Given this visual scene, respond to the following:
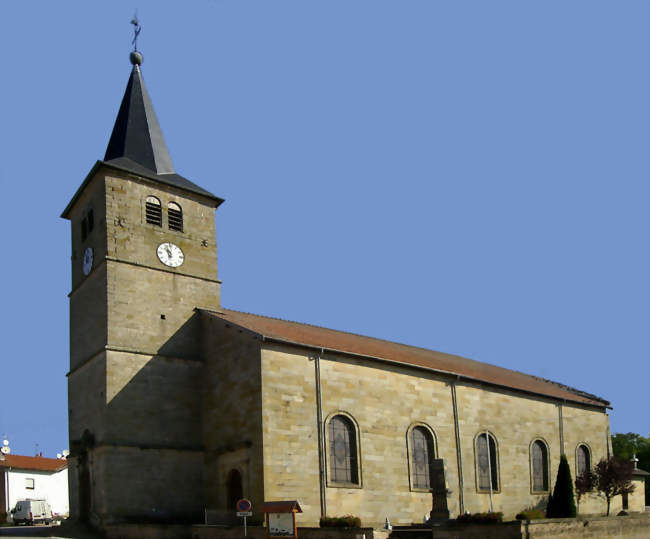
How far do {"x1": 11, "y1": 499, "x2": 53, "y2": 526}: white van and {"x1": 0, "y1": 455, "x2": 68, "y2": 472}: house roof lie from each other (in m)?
16.8

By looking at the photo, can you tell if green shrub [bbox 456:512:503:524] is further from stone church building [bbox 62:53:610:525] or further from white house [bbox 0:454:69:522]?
white house [bbox 0:454:69:522]

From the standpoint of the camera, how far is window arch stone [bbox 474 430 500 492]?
3459 centimetres

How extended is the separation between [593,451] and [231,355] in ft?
80.0

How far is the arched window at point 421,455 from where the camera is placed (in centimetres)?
3183

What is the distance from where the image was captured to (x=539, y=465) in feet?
127

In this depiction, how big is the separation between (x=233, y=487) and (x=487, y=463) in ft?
43.2

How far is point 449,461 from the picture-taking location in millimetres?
33000

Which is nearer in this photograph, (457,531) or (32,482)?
(457,531)

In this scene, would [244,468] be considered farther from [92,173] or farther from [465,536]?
[92,173]

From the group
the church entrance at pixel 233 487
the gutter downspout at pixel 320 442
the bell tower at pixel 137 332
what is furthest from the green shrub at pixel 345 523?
the bell tower at pixel 137 332

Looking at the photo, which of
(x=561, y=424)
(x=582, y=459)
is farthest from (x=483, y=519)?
(x=582, y=459)

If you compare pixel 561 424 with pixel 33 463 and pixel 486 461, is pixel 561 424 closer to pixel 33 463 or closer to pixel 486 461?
pixel 486 461

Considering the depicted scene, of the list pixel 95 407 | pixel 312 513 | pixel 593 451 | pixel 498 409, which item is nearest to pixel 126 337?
pixel 95 407

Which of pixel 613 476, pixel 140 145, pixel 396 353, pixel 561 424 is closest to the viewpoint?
pixel 140 145
